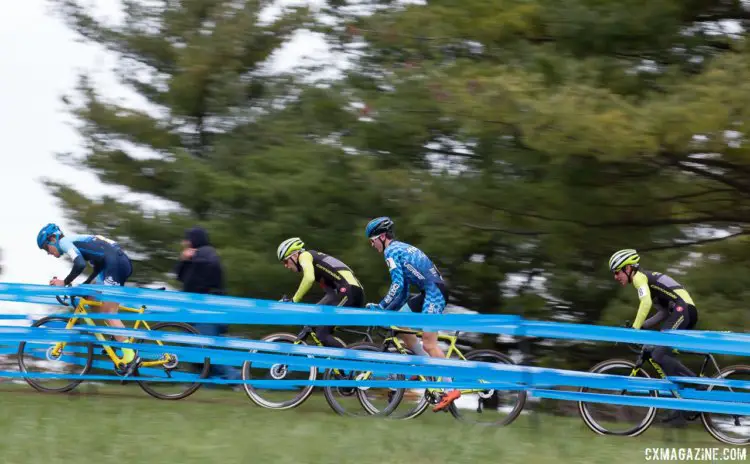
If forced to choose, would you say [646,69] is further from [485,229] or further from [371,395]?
[371,395]

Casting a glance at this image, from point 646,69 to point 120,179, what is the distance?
1078cm

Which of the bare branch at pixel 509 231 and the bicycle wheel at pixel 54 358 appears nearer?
the bicycle wheel at pixel 54 358

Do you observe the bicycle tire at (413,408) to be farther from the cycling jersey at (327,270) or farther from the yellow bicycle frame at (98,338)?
the yellow bicycle frame at (98,338)

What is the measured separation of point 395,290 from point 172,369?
274 centimetres

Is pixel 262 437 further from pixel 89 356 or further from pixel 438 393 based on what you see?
pixel 89 356

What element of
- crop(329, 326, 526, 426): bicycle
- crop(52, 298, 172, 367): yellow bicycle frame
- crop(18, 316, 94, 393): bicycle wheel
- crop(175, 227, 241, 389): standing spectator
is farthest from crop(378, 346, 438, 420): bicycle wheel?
crop(18, 316, 94, 393): bicycle wheel

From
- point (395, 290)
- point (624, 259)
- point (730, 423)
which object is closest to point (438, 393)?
point (395, 290)

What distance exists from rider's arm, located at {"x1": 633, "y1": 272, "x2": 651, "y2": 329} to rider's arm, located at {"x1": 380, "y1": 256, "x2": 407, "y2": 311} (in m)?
2.35

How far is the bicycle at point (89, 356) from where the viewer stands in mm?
12570

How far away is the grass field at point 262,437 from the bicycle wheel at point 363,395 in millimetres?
215

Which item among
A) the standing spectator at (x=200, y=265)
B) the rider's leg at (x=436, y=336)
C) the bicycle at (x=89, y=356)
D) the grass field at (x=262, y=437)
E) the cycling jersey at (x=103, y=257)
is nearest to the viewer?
the grass field at (x=262, y=437)

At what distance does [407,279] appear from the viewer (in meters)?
11.9

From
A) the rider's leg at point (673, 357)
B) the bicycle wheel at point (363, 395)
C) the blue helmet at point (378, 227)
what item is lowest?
the bicycle wheel at point (363, 395)

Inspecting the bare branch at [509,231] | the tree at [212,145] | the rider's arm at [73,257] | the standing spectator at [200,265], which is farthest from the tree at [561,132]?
the rider's arm at [73,257]
